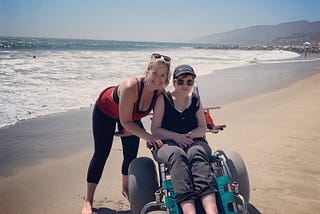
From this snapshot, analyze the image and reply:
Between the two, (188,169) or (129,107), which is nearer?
(188,169)

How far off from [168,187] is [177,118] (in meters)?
0.80

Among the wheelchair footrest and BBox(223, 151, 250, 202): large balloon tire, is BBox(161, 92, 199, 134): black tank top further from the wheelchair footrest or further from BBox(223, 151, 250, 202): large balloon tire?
the wheelchair footrest

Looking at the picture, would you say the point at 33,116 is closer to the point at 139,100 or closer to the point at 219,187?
the point at 139,100

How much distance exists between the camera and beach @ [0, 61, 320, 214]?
3836 millimetres

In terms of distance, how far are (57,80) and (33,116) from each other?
533 cm

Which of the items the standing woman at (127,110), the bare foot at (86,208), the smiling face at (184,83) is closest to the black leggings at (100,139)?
the standing woman at (127,110)

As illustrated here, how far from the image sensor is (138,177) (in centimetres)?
319

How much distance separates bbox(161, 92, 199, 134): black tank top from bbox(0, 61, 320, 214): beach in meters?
1.11

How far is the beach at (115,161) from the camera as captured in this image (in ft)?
12.6

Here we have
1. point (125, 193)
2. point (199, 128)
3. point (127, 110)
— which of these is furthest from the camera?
point (125, 193)

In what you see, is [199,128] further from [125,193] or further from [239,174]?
[125,193]

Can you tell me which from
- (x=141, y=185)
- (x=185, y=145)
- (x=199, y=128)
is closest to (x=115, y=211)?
(x=141, y=185)

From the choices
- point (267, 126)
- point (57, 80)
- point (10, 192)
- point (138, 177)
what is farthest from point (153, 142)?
point (57, 80)

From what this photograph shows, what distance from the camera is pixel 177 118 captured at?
3.41 meters
